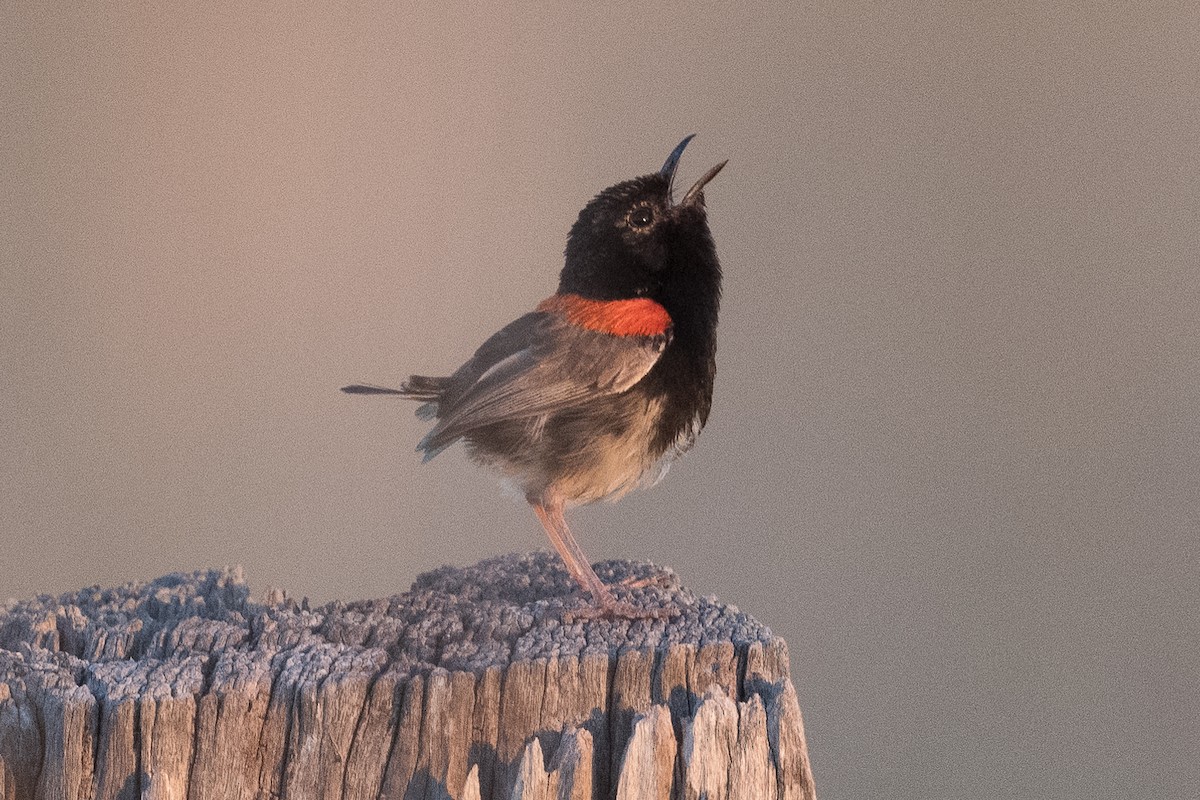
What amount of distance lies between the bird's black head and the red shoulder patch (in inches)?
1.0

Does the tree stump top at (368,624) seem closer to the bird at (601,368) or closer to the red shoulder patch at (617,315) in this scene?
the bird at (601,368)

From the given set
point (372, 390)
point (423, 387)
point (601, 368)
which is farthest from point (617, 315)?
point (372, 390)

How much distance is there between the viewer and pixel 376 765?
251 cm

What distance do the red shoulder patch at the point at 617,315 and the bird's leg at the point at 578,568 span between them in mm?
520

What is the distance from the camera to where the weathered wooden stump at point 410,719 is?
96.8 inches

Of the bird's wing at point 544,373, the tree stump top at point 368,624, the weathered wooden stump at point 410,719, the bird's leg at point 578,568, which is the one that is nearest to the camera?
the weathered wooden stump at point 410,719

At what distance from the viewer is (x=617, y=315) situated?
373 centimetres

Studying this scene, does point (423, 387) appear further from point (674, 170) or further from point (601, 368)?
point (674, 170)

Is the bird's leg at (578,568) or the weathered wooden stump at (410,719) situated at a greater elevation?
the bird's leg at (578,568)

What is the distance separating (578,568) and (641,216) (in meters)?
1.03

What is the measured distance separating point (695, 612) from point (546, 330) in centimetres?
103

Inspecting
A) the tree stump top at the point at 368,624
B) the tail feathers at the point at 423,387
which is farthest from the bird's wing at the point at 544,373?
the tree stump top at the point at 368,624

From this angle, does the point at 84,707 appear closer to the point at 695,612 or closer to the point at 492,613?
the point at 492,613

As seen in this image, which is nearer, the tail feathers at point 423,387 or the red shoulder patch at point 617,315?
the red shoulder patch at point 617,315
